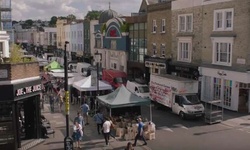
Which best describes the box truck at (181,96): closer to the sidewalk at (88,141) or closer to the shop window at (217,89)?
the shop window at (217,89)

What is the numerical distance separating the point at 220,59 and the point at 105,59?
2857 cm

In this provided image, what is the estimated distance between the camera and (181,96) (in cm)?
2348

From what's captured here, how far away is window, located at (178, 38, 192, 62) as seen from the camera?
105 feet

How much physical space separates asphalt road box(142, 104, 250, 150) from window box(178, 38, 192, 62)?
10.3 meters

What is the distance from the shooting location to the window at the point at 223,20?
26202mm

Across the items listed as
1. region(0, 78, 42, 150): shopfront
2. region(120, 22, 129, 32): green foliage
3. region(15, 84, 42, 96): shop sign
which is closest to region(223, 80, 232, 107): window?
region(15, 84, 42, 96): shop sign

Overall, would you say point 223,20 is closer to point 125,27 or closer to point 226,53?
point 226,53

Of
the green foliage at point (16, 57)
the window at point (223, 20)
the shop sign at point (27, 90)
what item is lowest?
the shop sign at point (27, 90)

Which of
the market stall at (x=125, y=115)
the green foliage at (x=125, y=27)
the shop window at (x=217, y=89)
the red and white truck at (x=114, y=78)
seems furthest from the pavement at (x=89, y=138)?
the green foliage at (x=125, y=27)

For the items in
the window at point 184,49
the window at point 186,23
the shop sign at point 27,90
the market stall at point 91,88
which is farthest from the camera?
the window at point 184,49

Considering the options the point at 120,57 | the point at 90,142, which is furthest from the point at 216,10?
the point at 120,57

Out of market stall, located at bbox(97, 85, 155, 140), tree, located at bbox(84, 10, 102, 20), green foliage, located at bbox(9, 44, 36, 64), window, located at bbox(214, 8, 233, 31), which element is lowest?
market stall, located at bbox(97, 85, 155, 140)

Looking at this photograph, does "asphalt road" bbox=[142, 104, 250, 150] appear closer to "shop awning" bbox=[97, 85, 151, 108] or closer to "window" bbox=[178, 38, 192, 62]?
"shop awning" bbox=[97, 85, 151, 108]

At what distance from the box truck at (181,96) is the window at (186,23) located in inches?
325
